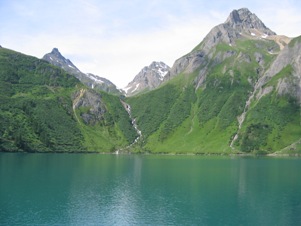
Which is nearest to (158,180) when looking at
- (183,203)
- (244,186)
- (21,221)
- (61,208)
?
(244,186)

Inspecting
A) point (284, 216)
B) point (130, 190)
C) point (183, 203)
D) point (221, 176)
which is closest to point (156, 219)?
point (183, 203)

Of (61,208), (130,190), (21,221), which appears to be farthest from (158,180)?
(21,221)

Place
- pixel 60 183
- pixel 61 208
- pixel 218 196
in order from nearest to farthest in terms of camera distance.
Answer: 1. pixel 61 208
2. pixel 218 196
3. pixel 60 183

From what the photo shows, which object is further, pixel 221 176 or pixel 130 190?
pixel 221 176

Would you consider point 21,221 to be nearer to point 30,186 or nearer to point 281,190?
point 30,186

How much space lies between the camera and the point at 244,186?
12362cm

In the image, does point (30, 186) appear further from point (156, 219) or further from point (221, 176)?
point (221, 176)

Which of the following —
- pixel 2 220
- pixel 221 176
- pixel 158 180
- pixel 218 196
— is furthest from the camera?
pixel 221 176

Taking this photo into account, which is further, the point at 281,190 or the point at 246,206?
the point at 281,190

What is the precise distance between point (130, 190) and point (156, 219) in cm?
3639

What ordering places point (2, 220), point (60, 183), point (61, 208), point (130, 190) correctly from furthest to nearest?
point (60, 183), point (130, 190), point (61, 208), point (2, 220)

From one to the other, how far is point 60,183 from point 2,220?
51.0 metres

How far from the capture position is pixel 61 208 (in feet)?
275

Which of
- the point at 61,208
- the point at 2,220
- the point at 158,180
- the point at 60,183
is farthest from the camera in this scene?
the point at 158,180
